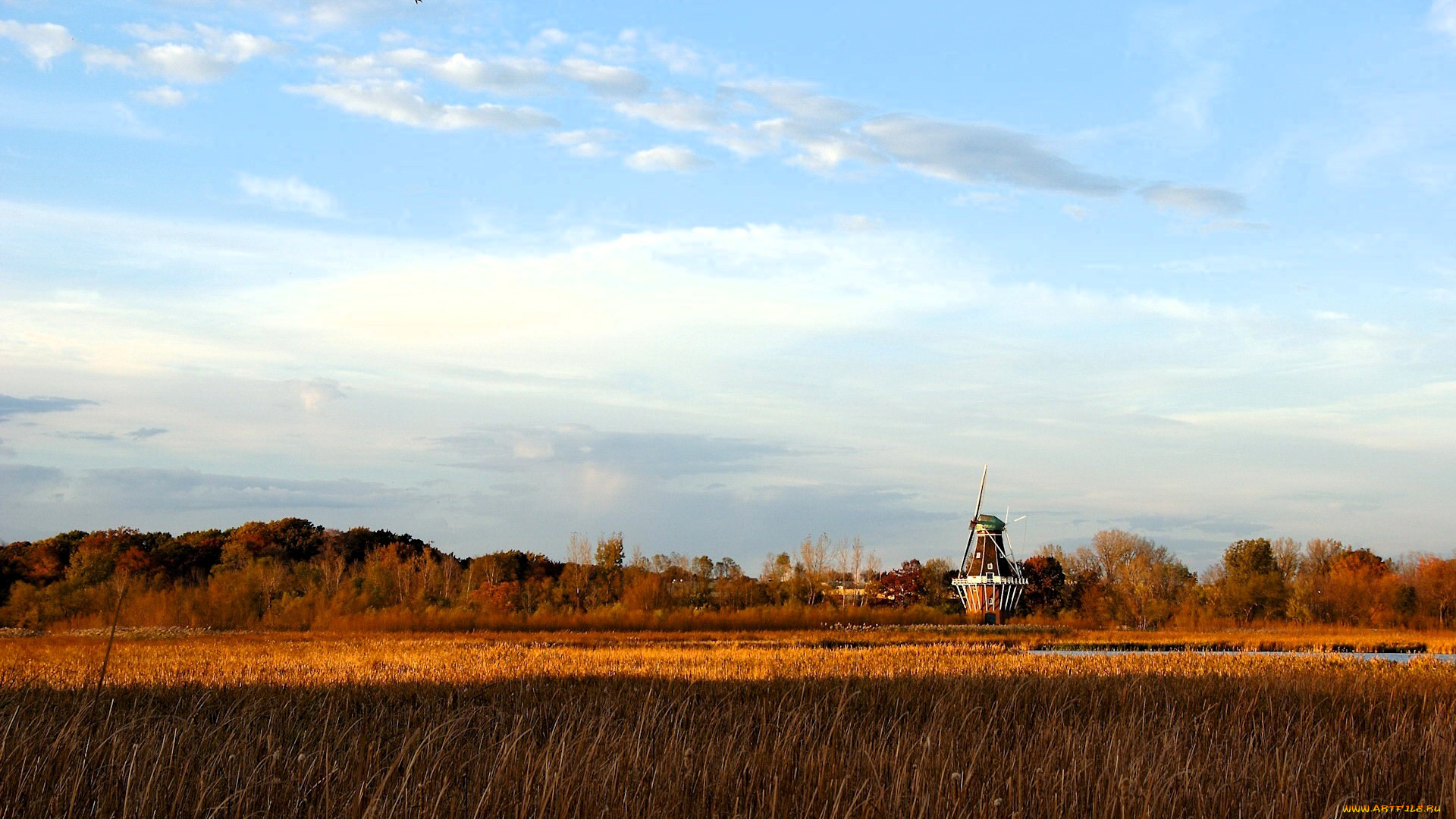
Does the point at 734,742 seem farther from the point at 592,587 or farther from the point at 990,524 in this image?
the point at 990,524

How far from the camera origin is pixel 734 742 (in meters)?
8.66

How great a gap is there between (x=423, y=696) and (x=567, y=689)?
1856 mm

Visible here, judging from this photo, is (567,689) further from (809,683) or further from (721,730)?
(721,730)

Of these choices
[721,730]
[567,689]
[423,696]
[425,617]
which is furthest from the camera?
[425,617]

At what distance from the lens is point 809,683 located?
14.4 meters

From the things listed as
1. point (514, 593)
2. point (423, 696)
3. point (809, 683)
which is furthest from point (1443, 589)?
point (423, 696)

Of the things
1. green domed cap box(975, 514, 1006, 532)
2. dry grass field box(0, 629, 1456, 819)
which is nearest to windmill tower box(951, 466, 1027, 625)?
green domed cap box(975, 514, 1006, 532)

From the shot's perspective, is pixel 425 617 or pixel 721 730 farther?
pixel 425 617

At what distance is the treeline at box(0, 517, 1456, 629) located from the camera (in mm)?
53156

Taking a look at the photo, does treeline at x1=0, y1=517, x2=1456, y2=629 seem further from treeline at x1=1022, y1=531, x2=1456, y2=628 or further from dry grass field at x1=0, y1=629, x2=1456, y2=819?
dry grass field at x1=0, y1=629, x2=1456, y2=819

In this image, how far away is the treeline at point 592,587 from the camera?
53.2 m

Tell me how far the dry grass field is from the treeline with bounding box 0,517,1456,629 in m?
34.4

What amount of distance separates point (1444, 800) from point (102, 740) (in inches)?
335

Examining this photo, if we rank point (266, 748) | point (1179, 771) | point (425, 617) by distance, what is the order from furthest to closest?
point (425, 617)
point (266, 748)
point (1179, 771)
